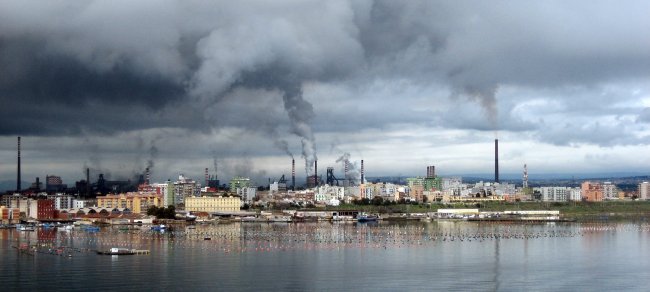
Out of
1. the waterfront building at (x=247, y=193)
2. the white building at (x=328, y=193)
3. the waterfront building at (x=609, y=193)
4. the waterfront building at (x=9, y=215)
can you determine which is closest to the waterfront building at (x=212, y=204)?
the white building at (x=328, y=193)

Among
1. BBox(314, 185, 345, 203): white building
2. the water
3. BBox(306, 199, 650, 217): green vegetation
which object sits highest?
BBox(314, 185, 345, 203): white building

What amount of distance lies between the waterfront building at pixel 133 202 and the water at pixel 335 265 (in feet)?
167

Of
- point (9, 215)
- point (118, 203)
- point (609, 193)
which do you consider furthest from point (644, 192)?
point (9, 215)

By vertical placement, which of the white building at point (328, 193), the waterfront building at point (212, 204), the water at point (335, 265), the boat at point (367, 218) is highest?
the white building at point (328, 193)

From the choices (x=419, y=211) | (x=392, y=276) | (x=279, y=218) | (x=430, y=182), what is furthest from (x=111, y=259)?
(x=430, y=182)

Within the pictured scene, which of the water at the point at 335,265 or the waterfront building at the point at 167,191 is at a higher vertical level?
the waterfront building at the point at 167,191

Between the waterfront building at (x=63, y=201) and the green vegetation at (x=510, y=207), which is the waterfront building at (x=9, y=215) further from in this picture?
the green vegetation at (x=510, y=207)

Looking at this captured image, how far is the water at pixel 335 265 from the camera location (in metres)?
30.9

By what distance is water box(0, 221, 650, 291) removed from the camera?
1218 inches

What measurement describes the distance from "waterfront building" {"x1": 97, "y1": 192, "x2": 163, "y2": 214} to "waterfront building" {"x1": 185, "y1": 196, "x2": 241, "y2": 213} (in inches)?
165

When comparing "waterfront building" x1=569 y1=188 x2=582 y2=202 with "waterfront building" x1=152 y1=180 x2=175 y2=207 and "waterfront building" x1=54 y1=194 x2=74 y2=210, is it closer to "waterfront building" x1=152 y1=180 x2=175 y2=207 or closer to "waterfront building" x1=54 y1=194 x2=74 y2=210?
"waterfront building" x1=152 y1=180 x2=175 y2=207

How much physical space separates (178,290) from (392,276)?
920cm

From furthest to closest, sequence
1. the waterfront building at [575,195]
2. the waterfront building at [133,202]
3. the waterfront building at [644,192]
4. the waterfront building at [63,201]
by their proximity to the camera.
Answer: the waterfront building at [575,195]
the waterfront building at [644,192]
the waterfront building at [63,201]
the waterfront building at [133,202]

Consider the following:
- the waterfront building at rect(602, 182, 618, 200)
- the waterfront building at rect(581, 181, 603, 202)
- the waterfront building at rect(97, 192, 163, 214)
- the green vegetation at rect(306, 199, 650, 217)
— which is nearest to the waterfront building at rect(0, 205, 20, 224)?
the waterfront building at rect(97, 192, 163, 214)
